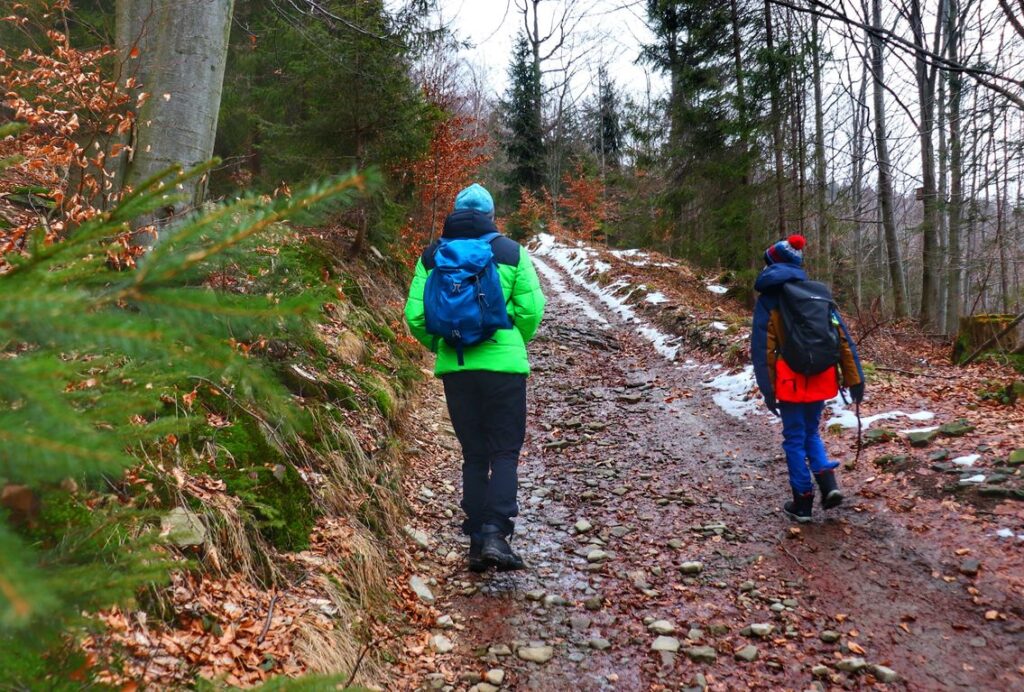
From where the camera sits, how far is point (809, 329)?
459 cm

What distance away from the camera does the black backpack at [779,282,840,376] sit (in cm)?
457

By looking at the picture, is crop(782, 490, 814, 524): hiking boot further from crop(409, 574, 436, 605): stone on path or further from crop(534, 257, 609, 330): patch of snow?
crop(534, 257, 609, 330): patch of snow

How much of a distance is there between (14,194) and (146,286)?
4969 mm

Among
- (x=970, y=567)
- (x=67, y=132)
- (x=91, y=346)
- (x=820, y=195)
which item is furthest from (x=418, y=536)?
(x=820, y=195)

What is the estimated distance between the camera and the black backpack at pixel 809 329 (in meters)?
4.57

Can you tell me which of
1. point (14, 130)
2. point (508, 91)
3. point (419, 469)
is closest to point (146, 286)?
point (14, 130)

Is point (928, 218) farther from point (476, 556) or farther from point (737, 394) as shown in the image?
point (476, 556)

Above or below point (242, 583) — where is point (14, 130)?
above

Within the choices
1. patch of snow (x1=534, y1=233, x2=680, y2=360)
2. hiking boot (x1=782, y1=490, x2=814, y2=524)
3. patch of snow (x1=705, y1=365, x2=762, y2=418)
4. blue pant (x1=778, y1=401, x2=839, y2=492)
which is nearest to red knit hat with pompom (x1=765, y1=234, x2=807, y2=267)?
blue pant (x1=778, y1=401, x2=839, y2=492)

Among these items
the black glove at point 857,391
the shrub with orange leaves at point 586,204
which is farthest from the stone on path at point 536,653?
the shrub with orange leaves at point 586,204

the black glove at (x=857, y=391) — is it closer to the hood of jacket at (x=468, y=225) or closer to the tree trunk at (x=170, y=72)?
the hood of jacket at (x=468, y=225)

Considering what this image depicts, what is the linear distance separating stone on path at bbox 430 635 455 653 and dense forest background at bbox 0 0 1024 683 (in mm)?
576

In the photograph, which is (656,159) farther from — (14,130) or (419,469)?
(14,130)

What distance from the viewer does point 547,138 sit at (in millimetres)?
37312
